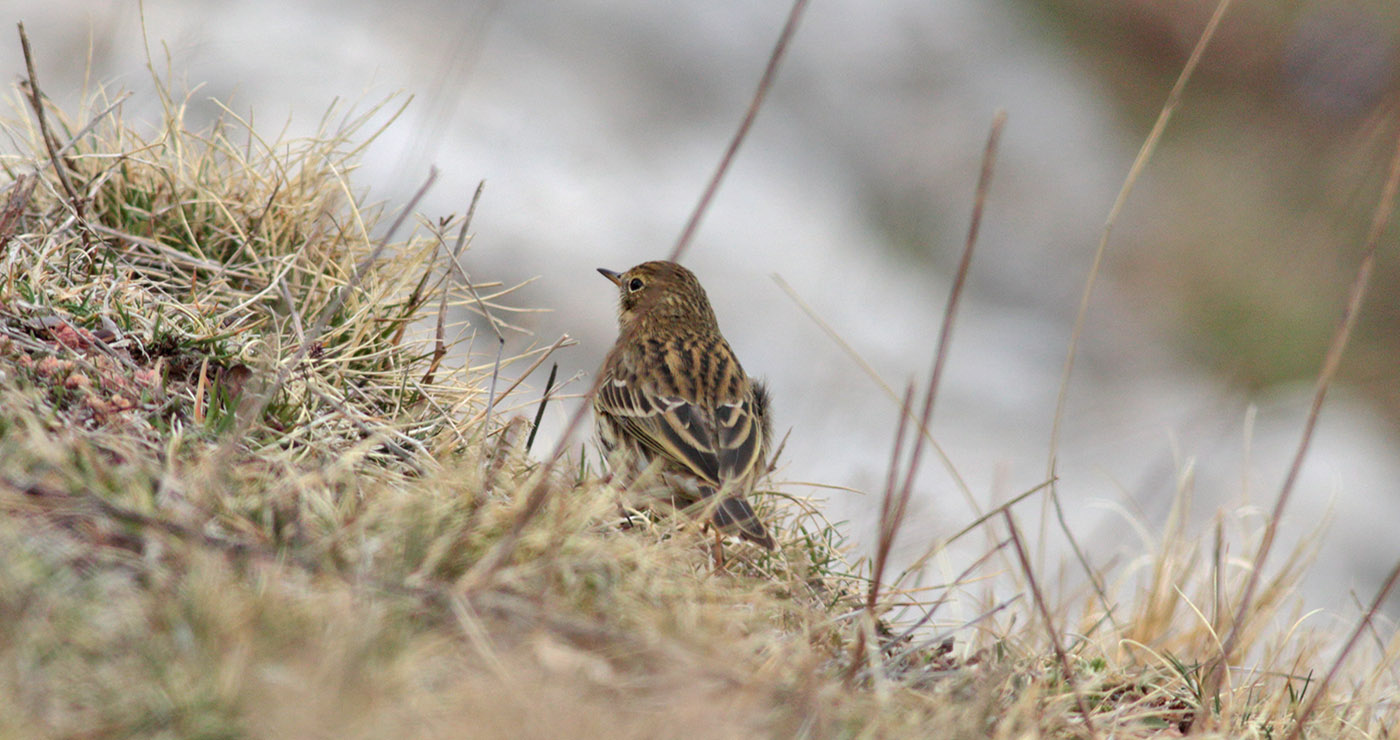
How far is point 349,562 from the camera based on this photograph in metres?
2.55

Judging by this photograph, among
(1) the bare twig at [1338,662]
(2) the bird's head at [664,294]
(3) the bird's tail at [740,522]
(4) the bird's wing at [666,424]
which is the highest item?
(1) the bare twig at [1338,662]

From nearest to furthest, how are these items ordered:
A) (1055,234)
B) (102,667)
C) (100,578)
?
(102,667) → (100,578) → (1055,234)

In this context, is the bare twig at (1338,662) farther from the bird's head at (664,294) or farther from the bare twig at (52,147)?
the bare twig at (52,147)

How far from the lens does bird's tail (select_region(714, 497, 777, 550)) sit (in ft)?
12.3

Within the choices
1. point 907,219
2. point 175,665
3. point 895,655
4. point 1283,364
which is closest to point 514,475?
point 895,655

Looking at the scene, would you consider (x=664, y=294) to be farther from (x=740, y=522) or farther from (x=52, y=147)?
(x=52, y=147)

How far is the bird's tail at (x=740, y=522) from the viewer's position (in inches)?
148

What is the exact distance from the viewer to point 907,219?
13117 millimetres

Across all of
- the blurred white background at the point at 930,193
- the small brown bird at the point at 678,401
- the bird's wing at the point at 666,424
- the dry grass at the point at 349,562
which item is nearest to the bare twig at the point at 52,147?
the dry grass at the point at 349,562

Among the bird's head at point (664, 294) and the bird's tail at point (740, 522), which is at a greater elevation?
the bird's head at point (664, 294)

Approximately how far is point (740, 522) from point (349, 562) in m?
1.56

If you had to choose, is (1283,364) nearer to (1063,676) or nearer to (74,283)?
(1063,676)

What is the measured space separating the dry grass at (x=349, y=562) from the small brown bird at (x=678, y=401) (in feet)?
1.46

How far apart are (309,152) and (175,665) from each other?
339cm
